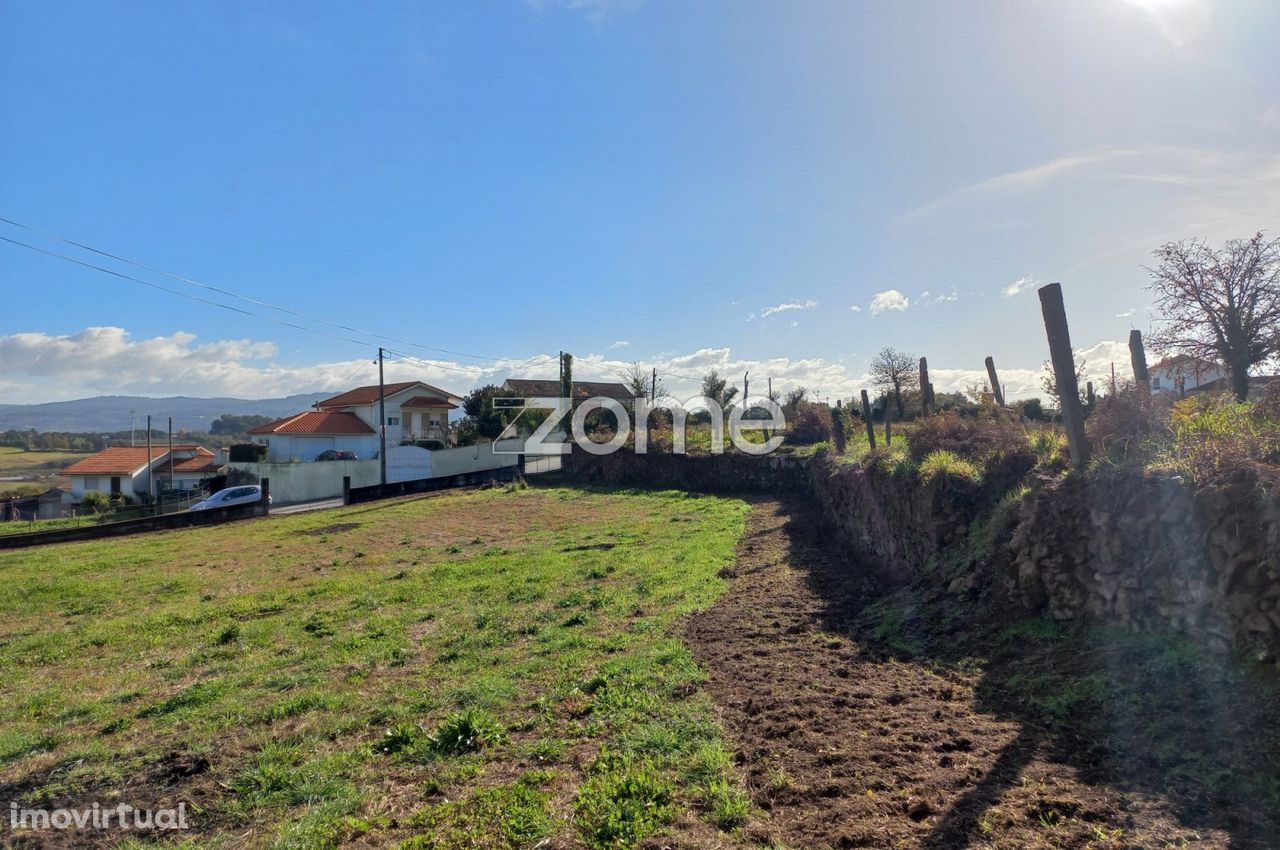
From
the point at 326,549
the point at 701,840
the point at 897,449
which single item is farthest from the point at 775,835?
the point at 326,549

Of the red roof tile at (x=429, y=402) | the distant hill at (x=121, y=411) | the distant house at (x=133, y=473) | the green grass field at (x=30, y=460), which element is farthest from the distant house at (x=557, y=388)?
the distant hill at (x=121, y=411)

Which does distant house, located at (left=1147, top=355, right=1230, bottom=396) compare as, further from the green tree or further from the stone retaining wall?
the green tree

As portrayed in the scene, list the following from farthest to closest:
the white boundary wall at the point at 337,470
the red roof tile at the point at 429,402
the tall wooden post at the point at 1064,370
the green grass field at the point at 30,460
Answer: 1. the green grass field at the point at 30,460
2. the red roof tile at the point at 429,402
3. the white boundary wall at the point at 337,470
4. the tall wooden post at the point at 1064,370

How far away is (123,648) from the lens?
26.2 ft

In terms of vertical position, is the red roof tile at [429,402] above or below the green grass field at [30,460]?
above

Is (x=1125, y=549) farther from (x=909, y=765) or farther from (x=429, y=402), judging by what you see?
(x=429, y=402)

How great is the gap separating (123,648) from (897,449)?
41.1ft

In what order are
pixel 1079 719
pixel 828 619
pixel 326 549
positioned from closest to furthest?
pixel 1079 719 → pixel 828 619 → pixel 326 549

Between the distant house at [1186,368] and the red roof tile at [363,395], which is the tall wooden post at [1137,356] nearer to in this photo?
the distant house at [1186,368]

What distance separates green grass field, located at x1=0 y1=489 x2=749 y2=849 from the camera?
3465 mm

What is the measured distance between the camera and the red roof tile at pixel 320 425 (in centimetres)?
4300

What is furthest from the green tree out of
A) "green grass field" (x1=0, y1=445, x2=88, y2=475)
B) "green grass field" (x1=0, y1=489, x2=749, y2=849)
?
"green grass field" (x1=0, y1=445, x2=88, y2=475)

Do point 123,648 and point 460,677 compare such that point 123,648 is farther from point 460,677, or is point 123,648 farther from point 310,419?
point 310,419

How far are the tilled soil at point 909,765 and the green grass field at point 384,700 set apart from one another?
0.36m
